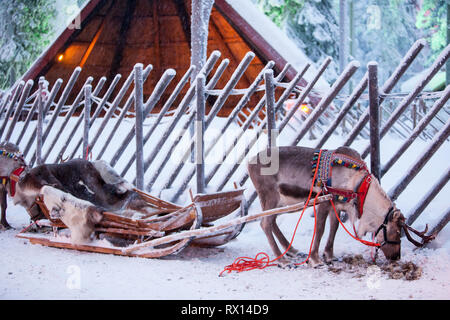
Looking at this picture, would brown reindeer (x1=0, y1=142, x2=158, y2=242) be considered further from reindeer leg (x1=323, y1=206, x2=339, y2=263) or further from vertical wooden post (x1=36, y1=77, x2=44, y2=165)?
vertical wooden post (x1=36, y1=77, x2=44, y2=165)

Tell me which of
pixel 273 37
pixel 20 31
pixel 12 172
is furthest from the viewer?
pixel 20 31

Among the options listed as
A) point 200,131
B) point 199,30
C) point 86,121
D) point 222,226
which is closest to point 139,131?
point 200,131

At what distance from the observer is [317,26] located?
18.4 meters

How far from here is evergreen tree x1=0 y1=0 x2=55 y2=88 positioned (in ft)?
41.7

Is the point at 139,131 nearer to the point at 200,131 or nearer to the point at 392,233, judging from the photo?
the point at 200,131

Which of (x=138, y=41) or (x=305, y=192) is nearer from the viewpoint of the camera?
(x=305, y=192)

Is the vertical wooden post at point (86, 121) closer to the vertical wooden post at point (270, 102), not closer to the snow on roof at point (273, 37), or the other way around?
the vertical wooden post at point (270, 102)

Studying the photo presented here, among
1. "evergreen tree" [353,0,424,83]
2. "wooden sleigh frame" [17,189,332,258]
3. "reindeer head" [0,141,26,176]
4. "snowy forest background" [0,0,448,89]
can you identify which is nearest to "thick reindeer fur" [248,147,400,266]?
"wooden sleigh frame" [17,189,332,258]

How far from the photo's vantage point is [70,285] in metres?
3.46

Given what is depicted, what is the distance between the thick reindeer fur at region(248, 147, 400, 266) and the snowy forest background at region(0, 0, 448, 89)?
27.8 ft

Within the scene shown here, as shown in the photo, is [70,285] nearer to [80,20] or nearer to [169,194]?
[169,194]

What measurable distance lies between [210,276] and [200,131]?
7.67ft

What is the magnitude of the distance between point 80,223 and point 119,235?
35cm
